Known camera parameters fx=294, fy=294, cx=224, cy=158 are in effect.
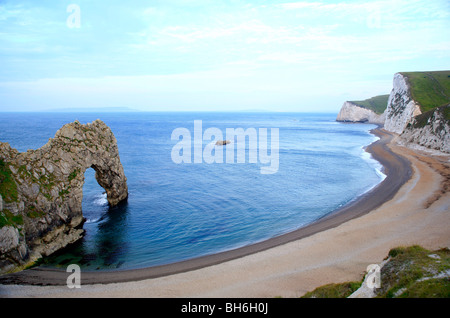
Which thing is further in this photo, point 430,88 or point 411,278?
point 430,88

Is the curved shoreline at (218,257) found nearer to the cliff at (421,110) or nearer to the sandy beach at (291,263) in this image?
the sandy beach at (291,263)

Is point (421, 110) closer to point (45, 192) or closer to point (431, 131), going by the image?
point (431, 131)

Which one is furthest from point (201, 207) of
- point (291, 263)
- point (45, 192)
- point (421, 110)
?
point (421, 110)

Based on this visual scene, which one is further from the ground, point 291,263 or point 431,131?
point 431,131

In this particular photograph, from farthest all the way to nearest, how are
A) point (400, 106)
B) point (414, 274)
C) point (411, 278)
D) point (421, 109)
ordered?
point (400, 106)
point (421, 109)
point (414, 274)
point (411, 278)

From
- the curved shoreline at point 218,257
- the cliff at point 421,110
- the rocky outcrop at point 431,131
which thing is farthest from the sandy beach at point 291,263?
the cliff at point 421,110

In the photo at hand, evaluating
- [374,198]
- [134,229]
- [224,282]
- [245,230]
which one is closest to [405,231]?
[374,198]
